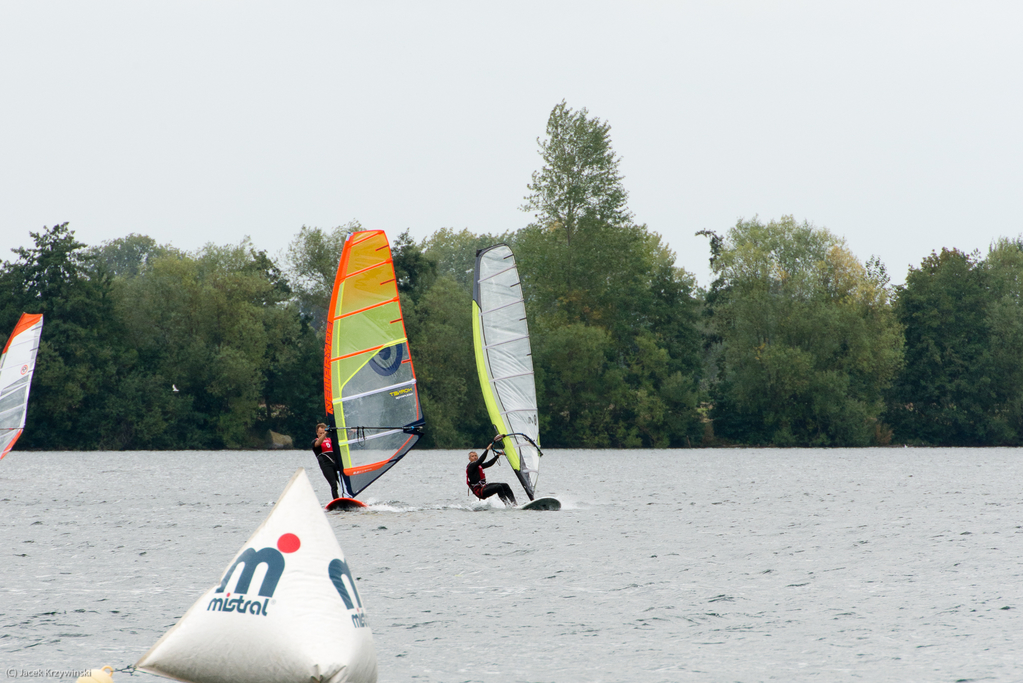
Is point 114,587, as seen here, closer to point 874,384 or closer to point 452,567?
point 452,567

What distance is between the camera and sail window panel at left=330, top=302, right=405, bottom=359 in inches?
941

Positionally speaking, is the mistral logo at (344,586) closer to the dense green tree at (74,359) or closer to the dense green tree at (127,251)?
the dense green tree at (74,359)

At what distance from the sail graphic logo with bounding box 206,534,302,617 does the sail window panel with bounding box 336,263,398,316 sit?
51.6 ft

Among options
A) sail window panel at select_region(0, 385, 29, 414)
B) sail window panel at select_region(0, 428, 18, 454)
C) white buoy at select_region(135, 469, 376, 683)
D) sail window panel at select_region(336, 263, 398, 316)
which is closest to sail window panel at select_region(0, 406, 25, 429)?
sail window panel at select_region(0, 385, 29, 414)

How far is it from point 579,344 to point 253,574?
54759mm

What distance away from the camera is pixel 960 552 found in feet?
68.9

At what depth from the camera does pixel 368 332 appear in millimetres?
24094

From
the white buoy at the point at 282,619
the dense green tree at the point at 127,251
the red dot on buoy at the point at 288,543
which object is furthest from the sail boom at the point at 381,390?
the dense green tree at the point at 127,251

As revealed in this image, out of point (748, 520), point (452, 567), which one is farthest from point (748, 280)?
point (452, 567)

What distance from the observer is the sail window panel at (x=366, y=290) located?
24.0 m

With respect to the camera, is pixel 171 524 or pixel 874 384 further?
pixel 874 384

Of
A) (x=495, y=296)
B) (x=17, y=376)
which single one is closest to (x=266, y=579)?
(x=495, y=296)

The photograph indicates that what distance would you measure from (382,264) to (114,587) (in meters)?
10.3

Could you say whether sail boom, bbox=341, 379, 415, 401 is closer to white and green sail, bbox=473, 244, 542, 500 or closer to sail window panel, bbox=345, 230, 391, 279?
white and green sail, bbox=473, 244, 542, 500
